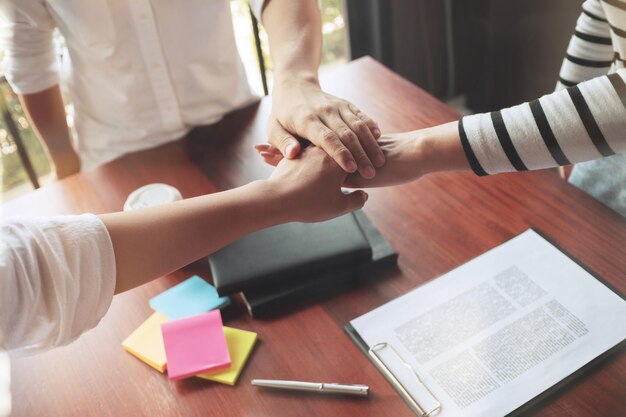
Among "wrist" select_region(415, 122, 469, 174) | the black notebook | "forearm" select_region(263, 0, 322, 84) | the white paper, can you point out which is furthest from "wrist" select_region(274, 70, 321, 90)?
the white paper

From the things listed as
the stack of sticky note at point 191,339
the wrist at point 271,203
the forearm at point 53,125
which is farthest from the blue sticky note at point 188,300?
the forearm at point 53,125

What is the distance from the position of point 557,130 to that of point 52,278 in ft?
2.25

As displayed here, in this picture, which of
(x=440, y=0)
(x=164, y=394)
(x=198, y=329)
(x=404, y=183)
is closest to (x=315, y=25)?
(x=404, y=183)

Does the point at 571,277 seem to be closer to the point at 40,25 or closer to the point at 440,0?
the point at 40,25

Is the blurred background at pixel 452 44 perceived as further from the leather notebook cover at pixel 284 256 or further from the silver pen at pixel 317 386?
the silver pen at pixel 317 386

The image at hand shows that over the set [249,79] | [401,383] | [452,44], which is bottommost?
[452,44]

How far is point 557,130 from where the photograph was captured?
2.67 feet

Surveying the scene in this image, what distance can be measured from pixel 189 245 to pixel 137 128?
0.58 metres

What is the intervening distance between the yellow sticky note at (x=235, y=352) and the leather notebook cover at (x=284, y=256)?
6 centimetres

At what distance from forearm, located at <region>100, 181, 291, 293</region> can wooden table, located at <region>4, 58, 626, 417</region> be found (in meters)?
0.13

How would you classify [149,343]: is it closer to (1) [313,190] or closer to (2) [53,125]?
(1) [313,190]

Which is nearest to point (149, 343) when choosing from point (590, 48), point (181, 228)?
point (181, 228)

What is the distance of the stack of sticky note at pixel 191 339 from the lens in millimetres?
795

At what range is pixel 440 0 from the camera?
2293 mm
